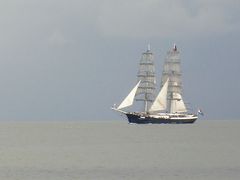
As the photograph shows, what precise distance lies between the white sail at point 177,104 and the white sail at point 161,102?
195 inches

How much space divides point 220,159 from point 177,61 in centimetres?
12165

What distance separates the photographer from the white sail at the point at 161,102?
7283 inches

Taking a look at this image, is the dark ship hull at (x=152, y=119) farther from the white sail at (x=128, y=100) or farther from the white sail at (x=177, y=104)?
the white sail at (x=177, y=104)

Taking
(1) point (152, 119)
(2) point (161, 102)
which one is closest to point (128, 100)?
(1) point (152, 119)

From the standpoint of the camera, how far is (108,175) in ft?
201

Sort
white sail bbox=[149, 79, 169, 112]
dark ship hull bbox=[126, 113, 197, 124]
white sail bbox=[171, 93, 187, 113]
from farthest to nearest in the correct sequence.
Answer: white sail bbox=[171, 93, 187, 113]
white sail bbox=[149, 79, 169, 112]
dark ship hull bbox=[126, 113, 197, 124]

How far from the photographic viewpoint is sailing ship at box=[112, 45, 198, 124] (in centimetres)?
A: 18412

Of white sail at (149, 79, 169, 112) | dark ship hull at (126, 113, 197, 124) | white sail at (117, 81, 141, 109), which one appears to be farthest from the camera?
white sail at (149, 79, 169, 112)

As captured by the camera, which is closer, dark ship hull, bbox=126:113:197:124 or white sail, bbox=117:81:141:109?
white sail, bbox=117:81:141:109

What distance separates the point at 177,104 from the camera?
636 feet

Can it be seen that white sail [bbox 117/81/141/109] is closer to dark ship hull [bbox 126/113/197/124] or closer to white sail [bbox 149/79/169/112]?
dark ship hull [bbox 126/113/197/124]

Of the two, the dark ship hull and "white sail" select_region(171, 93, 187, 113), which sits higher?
"white sail" select_region(171, 93, 187, 113)

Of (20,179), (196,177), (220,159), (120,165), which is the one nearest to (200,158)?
(220,159)

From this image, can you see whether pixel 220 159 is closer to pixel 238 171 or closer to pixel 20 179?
pixel 238 171
